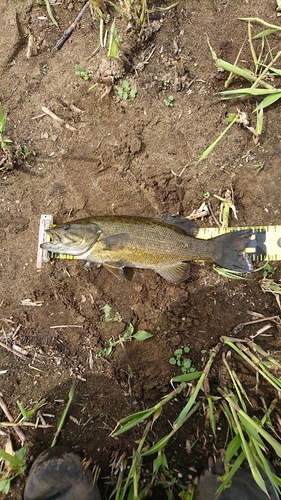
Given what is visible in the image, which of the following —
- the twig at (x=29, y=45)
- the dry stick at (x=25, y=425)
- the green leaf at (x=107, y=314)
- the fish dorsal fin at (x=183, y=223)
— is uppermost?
the twig at (x=29, y=45)

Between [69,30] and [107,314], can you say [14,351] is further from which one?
[69,30]

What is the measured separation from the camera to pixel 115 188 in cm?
452

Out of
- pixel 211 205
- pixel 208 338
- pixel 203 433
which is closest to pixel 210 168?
pixel 211 205

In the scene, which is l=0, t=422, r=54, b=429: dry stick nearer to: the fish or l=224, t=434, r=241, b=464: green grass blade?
the fish

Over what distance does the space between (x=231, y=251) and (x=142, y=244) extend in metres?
1.03

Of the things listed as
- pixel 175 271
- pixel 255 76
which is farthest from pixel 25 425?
A: pixel 255 76

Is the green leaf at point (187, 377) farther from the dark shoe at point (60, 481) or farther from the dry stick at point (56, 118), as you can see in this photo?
the dry stick at point (56, 118)

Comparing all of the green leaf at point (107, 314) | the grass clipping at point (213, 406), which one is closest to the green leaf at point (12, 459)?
the grass clipping at point (213, 406)

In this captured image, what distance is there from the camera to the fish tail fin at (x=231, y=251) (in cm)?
404

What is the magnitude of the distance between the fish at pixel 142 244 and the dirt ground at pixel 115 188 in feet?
1.02

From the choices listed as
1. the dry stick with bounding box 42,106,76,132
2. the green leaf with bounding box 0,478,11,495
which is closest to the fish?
the dry stick with bounding box 42,106,76,132

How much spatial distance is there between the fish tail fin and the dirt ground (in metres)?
0.30

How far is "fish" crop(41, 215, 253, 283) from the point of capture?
4.05 meters

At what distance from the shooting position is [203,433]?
401 cm
